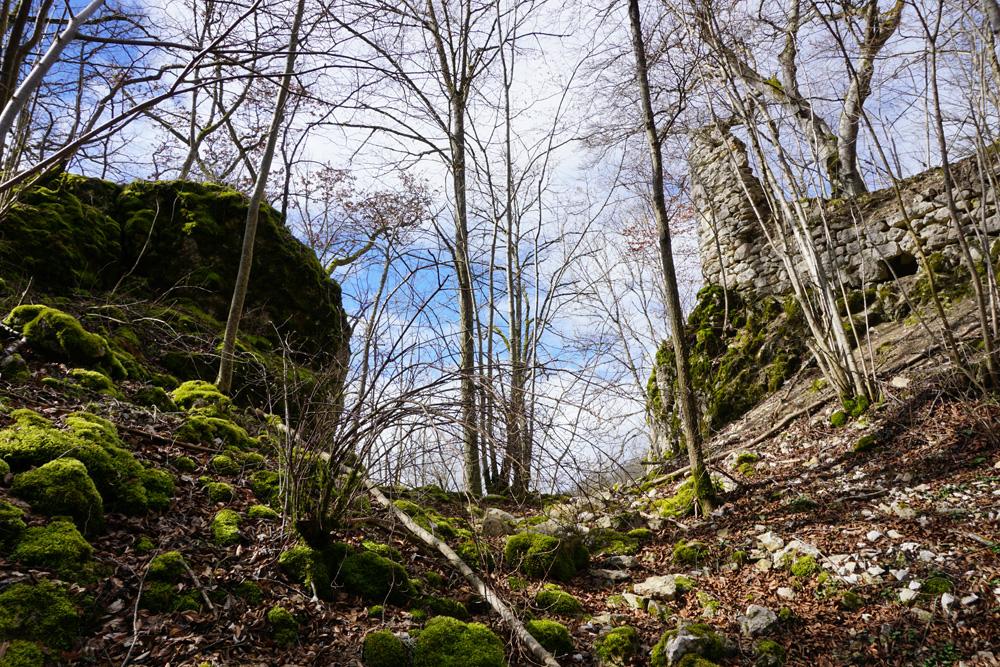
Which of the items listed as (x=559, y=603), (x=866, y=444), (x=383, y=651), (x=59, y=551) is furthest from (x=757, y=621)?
(x=59, y=551)

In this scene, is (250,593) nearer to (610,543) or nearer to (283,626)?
(283,626)

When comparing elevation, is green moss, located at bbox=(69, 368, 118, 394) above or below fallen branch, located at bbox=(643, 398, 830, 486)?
above

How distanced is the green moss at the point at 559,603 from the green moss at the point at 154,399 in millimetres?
3607

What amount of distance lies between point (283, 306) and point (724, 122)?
704cm

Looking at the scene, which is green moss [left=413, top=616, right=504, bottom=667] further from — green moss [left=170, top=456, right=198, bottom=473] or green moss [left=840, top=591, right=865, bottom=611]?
green moss [left=840, top=591, right=865, bottom=611]

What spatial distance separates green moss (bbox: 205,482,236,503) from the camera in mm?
3504

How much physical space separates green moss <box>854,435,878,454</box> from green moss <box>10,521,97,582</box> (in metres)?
6.19

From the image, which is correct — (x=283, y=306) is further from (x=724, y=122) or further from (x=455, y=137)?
(x=724, y=122)

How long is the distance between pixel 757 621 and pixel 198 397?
5034mm

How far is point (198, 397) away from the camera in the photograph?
504 cm

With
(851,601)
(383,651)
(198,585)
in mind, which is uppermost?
(198,585)

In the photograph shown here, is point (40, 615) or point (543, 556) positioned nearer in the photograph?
point (40, 615)

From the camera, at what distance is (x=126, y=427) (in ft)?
12.3

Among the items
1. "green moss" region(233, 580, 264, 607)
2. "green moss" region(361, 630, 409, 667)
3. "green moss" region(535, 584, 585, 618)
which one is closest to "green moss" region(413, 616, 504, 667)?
"green moss" region(361, 630, 409, 667)
